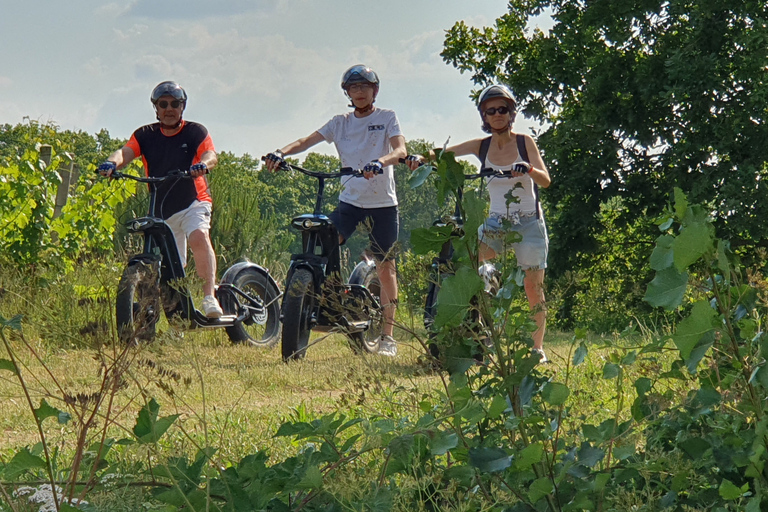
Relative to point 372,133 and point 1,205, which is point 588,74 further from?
point 1,205

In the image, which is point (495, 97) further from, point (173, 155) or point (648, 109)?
point (648, 109)

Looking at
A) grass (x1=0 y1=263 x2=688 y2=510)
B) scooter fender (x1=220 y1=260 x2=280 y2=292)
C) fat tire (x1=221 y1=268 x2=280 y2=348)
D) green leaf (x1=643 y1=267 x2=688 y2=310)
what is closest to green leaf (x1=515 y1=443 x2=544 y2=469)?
grass (x1=0 y1=263 x2=688 y2=510)

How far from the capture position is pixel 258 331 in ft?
29.7

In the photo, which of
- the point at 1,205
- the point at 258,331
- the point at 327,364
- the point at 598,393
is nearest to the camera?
the point at 598,393

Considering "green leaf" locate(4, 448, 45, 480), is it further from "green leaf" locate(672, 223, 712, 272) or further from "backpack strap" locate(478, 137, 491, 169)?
"backpack strap" locate(478, 137, 491, 169)

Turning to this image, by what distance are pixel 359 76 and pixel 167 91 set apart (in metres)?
1.48

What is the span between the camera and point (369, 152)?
654 centimetres

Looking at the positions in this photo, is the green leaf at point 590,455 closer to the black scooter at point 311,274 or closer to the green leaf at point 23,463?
the green leaf at point 23,463

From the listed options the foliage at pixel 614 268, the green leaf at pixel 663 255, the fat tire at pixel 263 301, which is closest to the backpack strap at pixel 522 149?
the fat tire at pixel 263 301

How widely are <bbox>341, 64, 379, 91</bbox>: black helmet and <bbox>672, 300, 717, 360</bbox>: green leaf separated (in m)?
5.05

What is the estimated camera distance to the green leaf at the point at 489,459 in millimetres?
1779

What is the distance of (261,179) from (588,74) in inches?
2372

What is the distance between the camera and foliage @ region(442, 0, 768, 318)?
10648 mm

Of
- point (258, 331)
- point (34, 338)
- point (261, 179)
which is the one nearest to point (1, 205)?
point (34, 338)
